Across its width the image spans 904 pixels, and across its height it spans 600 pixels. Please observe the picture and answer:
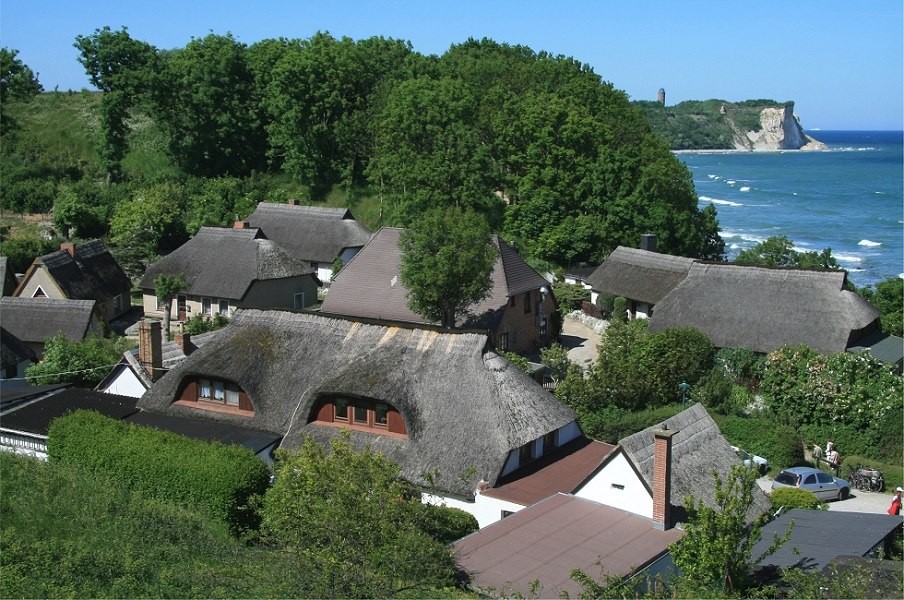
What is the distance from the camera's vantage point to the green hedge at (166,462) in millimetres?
23453

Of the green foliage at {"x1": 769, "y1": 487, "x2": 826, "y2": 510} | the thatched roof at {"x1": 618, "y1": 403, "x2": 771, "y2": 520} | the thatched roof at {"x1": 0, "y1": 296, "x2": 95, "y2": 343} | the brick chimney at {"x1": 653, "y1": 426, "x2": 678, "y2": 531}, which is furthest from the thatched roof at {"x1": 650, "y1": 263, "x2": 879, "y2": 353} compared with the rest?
the thatched roof at {"x1": 0, "y1": 296, "x2": 95, "y2": 343}

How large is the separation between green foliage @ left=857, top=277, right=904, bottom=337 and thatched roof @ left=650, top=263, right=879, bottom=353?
376 centimetres

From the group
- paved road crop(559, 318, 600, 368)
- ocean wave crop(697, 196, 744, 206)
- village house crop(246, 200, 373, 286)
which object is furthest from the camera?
ocean wave crop(697, 196, 744, 206)

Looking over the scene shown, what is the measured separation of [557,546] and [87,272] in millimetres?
33370

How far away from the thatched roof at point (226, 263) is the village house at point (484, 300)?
17.5ft

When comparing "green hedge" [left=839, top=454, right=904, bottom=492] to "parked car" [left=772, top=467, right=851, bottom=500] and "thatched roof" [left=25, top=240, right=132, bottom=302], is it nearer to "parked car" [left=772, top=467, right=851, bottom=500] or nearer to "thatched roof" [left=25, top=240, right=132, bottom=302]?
"parked car" [left=772, top=467, right=851, bottom=500]

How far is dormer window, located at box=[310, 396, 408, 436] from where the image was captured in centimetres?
2641

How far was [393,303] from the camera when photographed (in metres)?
41.4

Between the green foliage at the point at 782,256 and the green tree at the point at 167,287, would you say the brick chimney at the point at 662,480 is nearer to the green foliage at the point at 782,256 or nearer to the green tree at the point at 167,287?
the green tree at the point at 167,287

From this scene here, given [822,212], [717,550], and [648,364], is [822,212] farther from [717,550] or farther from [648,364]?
[717,550]

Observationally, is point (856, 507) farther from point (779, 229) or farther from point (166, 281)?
point (779, 229)

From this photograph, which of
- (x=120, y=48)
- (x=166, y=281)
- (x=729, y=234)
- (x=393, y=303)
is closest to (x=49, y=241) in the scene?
(x=166, y=281)

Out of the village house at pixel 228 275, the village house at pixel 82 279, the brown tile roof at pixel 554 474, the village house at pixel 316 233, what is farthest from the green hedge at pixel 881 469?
the village house at pixel 82 279

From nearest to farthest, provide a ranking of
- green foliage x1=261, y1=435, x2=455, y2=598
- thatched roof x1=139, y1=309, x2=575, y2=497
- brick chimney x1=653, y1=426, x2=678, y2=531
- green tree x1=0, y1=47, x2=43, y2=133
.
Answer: green foliage x1=261, y1=435, x2=455, y2=598
brick chimney x1=653, y1=426, x2=678, y2=531
thatched roof x1=139, y1=309, x2=575, y2=497
green tree x1=0, y1=47, x2=43, y2=133
